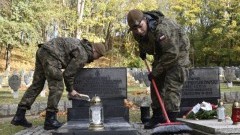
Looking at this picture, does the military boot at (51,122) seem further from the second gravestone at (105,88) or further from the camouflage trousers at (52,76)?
the second gravestone at (105,88)

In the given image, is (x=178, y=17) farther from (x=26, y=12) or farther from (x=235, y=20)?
(x=26, y=12)

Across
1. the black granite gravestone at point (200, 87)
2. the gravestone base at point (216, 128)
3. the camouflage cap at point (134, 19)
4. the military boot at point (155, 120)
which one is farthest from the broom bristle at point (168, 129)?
the black granite gravestone at point (200, 87)

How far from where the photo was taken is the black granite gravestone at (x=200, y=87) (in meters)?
7.86

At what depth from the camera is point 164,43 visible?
5.46 metres

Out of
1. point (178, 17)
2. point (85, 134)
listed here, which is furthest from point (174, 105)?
point (178, 17)

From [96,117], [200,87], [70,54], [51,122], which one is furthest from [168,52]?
[200,87]

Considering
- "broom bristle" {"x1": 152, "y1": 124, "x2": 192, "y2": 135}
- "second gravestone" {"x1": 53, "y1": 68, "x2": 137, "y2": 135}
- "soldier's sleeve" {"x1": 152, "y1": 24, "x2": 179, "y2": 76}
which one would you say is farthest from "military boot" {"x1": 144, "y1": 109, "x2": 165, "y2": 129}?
"broom bristle" {"x1": 152, "y1": 124, "x2": 192, "y2": 135}

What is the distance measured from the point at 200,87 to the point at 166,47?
2.76 m

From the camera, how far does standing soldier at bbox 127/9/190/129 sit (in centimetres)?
547

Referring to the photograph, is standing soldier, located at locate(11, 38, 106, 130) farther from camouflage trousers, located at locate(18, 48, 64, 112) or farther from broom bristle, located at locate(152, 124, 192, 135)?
broom bristle, located at locate(152, 124, 192, 135)

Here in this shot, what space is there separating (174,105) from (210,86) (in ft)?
8.60

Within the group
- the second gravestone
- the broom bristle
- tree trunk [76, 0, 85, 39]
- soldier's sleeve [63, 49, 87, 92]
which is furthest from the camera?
tree trunk [76, 0, 85, 39]

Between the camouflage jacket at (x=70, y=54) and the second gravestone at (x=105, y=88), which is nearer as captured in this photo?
the camouflage jacket at (x=70, y=54)

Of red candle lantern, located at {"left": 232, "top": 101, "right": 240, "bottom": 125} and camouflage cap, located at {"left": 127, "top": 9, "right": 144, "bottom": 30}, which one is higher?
camouflage cap, located at {"left": 127, "top": 9, "right": 144, "bottom": 30}
